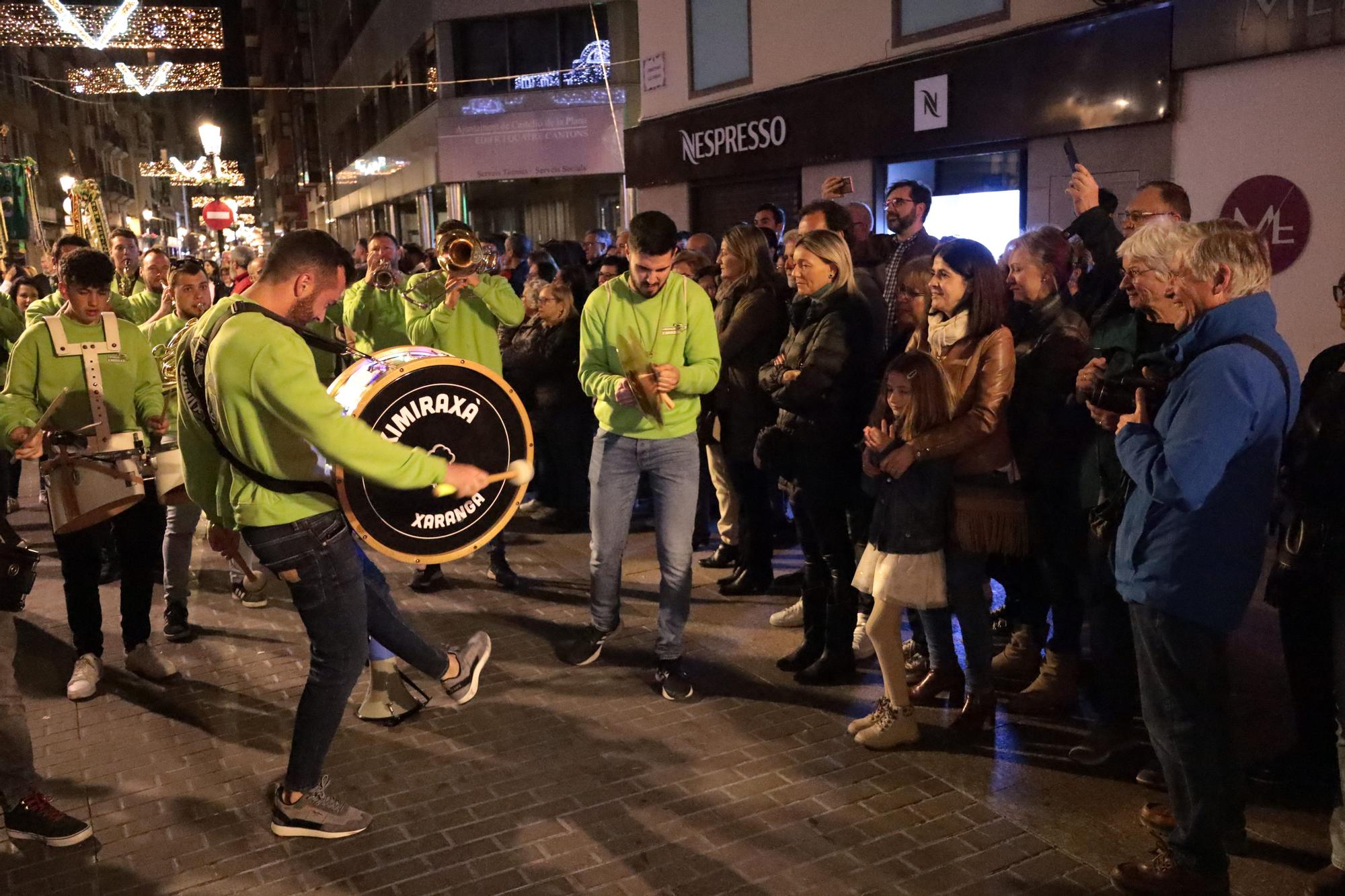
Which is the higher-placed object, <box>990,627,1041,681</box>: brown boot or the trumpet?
the trumpet

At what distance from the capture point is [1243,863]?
3789 mm

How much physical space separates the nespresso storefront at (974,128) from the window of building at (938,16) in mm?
309

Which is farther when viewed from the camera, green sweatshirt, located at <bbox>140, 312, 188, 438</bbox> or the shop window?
the shop window

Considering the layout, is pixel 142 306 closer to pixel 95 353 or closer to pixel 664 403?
pixel 95 353

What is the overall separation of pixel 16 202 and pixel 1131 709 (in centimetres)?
2032

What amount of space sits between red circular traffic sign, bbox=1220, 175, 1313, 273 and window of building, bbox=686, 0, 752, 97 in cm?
731

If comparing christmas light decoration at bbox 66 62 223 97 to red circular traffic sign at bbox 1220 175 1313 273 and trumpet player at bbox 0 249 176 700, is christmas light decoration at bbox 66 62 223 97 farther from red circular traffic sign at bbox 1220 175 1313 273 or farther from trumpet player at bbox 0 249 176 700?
red circular traffic sign at bbox 1220 175 1313 273

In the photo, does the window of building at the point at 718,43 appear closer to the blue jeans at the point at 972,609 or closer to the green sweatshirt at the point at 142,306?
the green sweatshirt at the point at 142,306

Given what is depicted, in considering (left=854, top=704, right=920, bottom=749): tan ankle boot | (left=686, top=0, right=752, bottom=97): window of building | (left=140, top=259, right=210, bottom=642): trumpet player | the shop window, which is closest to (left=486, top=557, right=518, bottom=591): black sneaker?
(left=140, top=259, right=210, bottom=642): trumpet player

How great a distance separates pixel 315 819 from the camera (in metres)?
4.16

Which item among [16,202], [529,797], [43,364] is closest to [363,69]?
[16,202]

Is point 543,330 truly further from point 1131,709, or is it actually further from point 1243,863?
point 1243,863

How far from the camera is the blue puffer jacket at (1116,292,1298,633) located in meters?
3.20

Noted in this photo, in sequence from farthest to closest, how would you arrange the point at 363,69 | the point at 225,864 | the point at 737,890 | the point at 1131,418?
the point at 363,69 → the point at 225,864 → the point at 737,890 → the point at 1131,418
